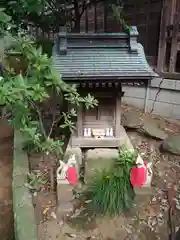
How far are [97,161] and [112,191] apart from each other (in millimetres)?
740

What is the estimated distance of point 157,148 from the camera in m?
5.62

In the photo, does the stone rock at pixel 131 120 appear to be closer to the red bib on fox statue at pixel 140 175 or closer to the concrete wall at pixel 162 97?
the concrete wall at pixel 162 97

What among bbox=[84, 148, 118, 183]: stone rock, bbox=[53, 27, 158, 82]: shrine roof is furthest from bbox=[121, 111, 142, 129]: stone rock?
Result: bbox=[53, 27, 158, 82]: shrine roof

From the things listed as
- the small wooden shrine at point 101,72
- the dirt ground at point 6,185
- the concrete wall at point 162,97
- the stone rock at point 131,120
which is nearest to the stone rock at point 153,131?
the stone rock at point 131,120

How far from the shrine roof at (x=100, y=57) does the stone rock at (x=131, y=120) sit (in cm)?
226

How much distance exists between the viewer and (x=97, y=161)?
4355 millimetres

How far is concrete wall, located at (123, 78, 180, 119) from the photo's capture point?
677 cm

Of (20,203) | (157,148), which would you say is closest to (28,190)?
(20,203)

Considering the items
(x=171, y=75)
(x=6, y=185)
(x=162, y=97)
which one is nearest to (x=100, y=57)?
(x=6, y=185)

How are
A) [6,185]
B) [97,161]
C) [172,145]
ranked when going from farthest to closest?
[172,145]
[6,185]
[97,161]

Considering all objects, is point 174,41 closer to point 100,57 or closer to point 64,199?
A: point 100,57

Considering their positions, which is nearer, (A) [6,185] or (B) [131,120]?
(A) [6,185]

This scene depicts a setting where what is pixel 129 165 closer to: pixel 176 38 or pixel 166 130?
pixel 166 130

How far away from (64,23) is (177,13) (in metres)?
2.82
